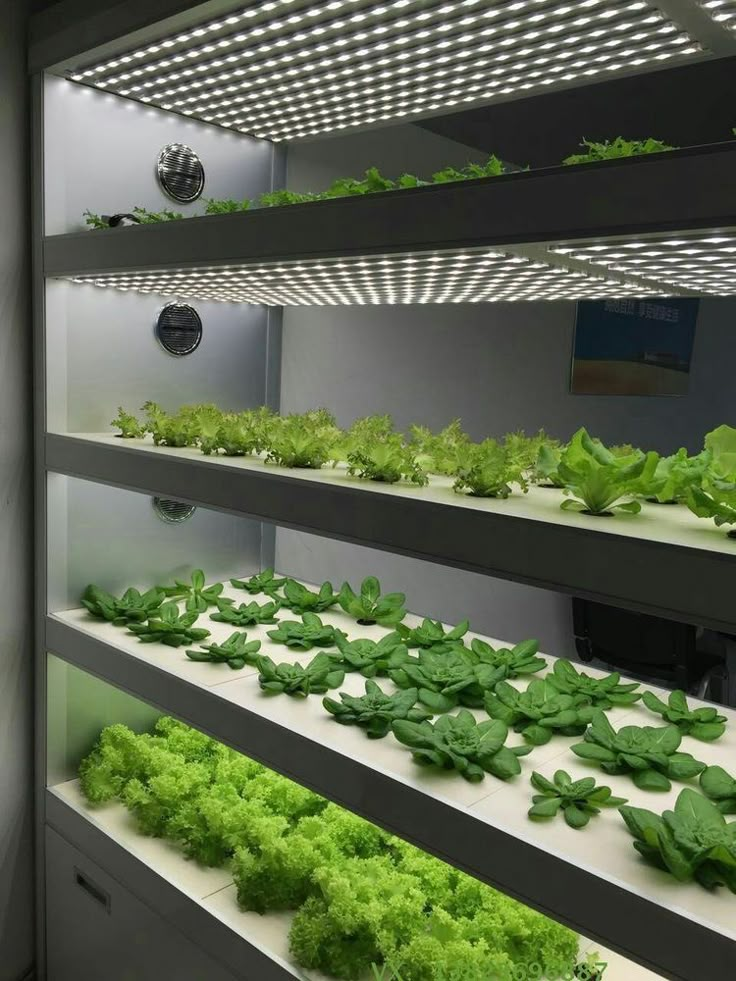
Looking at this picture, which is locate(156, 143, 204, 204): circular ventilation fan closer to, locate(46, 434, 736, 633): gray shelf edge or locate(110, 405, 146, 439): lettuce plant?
locate(110, 405, 146, 439): lettuce plant

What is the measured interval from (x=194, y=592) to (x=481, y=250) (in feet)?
5.06

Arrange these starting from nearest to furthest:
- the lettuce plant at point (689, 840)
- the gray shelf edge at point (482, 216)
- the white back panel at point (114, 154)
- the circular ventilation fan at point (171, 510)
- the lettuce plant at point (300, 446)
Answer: the gray shelf edge at point (482, 216)
the lettuce plant at point (689, 840)
the lettuce plant at point (300, 446)
the white back panel at point (114, 154)
the circular ventilation fan at point (171, 510)

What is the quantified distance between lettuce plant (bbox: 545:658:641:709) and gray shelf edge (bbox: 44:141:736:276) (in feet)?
3.25

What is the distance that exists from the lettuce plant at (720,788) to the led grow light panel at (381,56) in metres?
1.25

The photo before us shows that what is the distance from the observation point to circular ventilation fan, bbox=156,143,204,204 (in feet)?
7.95

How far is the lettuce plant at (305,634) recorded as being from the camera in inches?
83.8

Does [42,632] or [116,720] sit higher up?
[42,632]

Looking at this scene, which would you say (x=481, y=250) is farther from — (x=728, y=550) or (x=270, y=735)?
(x=270, y=735)

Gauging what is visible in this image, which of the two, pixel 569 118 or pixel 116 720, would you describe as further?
pixel 116 720

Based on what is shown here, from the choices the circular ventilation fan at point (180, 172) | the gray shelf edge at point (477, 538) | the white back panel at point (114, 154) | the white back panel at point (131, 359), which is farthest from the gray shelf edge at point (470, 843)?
the circular ventilation fan at point (180, 172)

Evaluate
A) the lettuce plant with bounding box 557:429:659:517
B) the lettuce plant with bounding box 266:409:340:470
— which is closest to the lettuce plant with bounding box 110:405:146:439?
the lettuce plant with bounding box 266:409:340:470

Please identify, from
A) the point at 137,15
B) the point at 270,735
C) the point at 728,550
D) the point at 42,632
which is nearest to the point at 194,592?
the point at 42,632

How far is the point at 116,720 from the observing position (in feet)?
8.45

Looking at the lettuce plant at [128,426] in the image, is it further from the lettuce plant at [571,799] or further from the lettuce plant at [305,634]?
the lettuce plant at [571,799]
